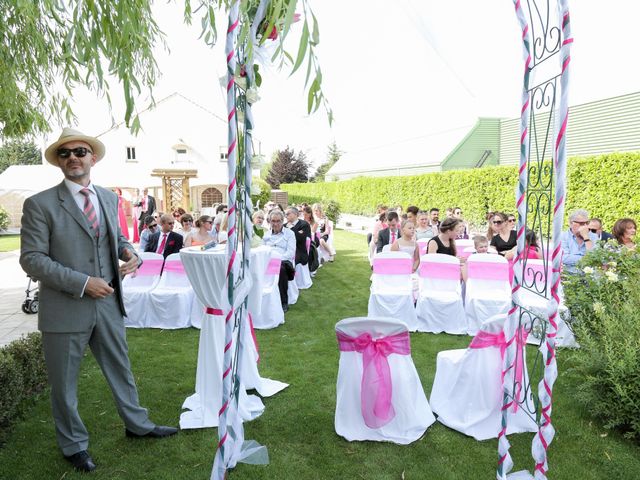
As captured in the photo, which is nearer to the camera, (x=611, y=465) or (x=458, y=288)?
(x=611, y=465)

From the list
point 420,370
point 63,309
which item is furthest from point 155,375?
point 420,370

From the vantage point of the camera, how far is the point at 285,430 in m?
4.13

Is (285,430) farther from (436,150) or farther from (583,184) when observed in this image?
(436,150)

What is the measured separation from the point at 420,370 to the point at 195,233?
4.57m

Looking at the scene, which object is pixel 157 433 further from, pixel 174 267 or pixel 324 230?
pixel 324 230

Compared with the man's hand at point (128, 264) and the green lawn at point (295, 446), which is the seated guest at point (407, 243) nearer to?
the green lawn at point (295, 446)

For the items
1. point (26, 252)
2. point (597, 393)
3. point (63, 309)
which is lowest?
point (597, 393)

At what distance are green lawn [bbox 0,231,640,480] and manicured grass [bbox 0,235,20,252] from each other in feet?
47.6

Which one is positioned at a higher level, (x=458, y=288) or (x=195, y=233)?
(x=195, y=233)

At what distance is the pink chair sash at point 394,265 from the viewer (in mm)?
7363

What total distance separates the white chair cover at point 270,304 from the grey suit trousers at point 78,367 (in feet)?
11.7

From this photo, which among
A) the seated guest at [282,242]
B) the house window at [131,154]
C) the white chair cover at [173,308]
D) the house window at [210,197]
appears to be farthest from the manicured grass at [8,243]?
the seated guest at [282,242]

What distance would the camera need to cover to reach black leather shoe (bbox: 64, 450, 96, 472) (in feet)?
11.2

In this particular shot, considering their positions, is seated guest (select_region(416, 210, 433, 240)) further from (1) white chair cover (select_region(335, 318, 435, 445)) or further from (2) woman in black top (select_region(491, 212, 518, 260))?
(1) white chair cover (select_region(335, 318, 435, 445))
